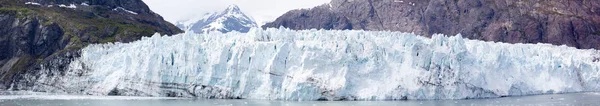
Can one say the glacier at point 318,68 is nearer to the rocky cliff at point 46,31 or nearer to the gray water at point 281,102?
the gray water at point 281,102

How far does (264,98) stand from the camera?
41.5 m

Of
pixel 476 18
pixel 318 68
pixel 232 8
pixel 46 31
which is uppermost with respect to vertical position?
pixel 232 8

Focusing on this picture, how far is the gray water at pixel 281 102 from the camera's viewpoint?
38.1 metres

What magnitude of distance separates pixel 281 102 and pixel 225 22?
11265 cm

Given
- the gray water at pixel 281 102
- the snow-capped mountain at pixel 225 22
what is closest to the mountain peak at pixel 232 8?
the snow-capped mountain at pixel 225 22

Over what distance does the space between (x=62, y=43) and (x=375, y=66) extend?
34111 millimetres

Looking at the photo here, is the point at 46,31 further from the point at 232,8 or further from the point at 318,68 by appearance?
the point at 232,8

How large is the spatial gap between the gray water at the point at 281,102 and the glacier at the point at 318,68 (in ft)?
3.80

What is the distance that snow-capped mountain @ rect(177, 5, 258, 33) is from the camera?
148000 millimetres

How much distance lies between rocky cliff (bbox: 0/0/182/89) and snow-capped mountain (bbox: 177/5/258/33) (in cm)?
6850

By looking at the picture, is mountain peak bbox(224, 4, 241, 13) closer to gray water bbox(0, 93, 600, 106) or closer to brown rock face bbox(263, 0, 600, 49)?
brown rock face bbox(263, 0, 600, 49)

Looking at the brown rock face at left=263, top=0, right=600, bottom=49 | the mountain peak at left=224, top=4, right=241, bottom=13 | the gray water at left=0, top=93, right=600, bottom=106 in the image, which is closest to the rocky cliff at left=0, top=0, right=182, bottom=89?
the gray water at left=0, top=93, right=600, bottom=106

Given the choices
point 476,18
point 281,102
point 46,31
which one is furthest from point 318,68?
point 476,18

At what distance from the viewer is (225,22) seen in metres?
151
